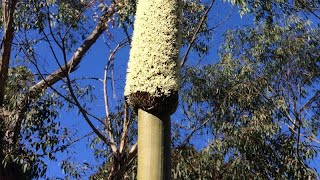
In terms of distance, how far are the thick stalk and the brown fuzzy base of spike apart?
0.03 meters

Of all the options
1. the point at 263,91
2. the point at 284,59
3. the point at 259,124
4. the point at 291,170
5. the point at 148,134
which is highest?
the point at 284,59

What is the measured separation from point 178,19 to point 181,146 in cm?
576

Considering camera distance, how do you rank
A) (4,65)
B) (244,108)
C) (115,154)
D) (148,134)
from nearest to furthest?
(148,134), (115,154), (4,65), (244,108)

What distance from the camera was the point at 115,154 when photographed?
22.2 ft

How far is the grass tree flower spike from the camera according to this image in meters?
2.62

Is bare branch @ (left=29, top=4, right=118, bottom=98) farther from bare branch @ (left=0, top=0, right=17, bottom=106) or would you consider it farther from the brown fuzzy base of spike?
the brown fuzzy base of spike

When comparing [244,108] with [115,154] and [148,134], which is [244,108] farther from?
[148,134]

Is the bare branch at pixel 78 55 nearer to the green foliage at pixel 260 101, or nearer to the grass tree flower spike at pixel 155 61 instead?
the green foliage at pixel 260 101

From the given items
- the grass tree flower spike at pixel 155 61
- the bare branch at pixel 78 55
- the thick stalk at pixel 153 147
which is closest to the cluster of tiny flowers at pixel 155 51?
the grass tree flower spike at pixel 155 61

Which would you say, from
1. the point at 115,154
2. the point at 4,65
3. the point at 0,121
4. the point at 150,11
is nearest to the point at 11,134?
the point at 0,121

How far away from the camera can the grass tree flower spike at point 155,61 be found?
2617 millimetres

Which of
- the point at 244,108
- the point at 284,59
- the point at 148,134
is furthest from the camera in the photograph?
the point at 284,59

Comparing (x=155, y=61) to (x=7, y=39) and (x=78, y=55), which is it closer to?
(x=7, y=39)

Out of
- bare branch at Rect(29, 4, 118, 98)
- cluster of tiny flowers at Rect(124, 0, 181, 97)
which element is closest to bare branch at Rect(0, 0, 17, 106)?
bare branch at Rect(29, 4, 118, 98)
